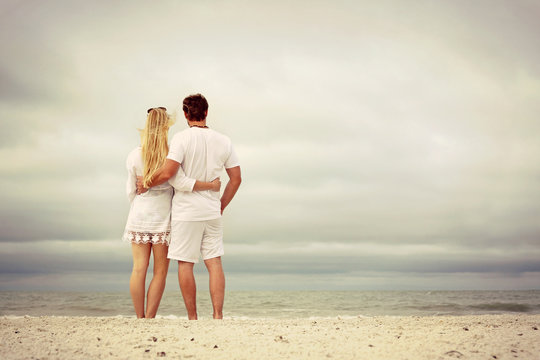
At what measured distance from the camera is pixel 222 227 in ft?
17.3

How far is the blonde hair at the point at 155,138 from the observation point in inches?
200

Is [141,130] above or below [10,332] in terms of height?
above

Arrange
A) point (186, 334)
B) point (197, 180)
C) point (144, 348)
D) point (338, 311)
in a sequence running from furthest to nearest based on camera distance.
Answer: point (338, 311)
point (197, 180)
point (186, 334)
point (144, 348)

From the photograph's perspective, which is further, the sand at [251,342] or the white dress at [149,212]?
the white dress at [149,212]

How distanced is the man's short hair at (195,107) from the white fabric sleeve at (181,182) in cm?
68

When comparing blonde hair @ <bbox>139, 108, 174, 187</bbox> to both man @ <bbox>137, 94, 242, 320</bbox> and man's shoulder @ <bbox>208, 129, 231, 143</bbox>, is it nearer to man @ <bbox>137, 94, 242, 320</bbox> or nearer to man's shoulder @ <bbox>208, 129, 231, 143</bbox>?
man @ <bbox>137, 94, 242, 320</bbox>

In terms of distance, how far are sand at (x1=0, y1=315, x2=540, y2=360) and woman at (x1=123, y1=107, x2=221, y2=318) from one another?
0.60 metres

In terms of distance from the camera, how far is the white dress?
16.6ft

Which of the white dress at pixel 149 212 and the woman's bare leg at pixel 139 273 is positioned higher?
the white dress at pixel 149 212

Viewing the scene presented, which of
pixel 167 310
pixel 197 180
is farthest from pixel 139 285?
pixel 167 310


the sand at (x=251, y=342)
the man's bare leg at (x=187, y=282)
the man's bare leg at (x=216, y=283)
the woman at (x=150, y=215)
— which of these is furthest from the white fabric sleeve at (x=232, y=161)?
the sand at (x=251, y=342)

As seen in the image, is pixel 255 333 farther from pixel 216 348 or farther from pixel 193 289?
pixel 193 289

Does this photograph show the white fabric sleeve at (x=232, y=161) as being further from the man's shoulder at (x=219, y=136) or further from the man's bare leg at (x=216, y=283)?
the man's bare leg at (x=216, y=283)

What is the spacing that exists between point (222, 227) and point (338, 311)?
10573mm
